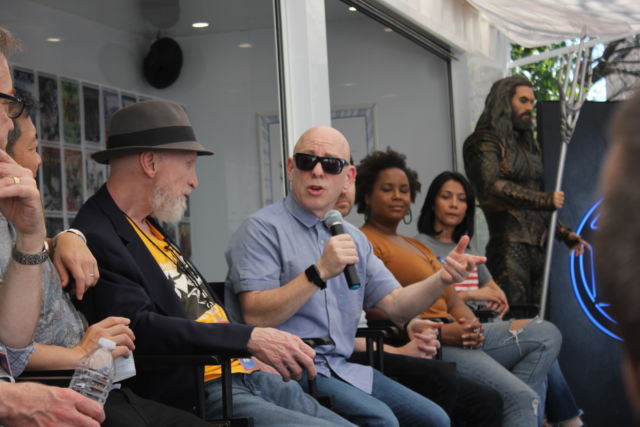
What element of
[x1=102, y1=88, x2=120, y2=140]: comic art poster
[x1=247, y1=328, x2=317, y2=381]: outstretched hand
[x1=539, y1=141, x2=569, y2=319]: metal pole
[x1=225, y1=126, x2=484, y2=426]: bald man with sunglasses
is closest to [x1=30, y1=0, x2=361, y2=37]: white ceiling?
[x1=102, y1=88, x2=120, y2=140]: comic art poster

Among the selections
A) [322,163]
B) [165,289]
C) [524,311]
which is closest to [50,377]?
[165,289]

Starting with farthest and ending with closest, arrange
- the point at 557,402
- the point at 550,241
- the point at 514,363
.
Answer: the point at 550,241 → the point at 557,402 → the point at 514,363

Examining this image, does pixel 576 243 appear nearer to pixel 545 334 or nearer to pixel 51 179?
pixel 545 334

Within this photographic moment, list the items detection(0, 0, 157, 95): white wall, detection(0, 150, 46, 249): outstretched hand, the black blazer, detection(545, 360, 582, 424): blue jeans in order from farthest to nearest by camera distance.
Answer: detection(545, 360, 582, 424): blue jeans < detection(0, 0, 157, 95): white wall < the black blazer < detection(0, 150, 46, 249): outstretched hand

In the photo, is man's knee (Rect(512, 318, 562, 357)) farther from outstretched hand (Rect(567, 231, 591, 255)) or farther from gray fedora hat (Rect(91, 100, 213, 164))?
gray fedora hat (Rect(91, 100, 213, 164))

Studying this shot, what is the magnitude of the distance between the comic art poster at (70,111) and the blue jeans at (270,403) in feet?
6.00

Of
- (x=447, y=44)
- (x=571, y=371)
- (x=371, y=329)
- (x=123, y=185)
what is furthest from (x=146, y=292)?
(x=447, y=44)

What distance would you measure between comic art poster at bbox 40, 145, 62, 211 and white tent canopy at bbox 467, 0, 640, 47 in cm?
429

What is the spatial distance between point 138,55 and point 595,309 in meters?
4.23

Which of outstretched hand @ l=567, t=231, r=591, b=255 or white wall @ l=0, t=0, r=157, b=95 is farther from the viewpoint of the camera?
outstretched hand @ l=567, t=231, r=591, b=255

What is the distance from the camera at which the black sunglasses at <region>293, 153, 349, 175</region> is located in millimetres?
3738

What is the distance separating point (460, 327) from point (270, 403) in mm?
1867

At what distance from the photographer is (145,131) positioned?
122 inches

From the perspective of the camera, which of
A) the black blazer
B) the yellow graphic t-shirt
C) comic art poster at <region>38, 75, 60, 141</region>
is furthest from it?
comic art poster at <region>38, 75, 60, 141</region>
